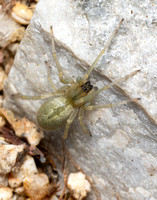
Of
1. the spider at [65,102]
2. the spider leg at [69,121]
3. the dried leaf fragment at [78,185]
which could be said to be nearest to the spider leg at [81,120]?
the spider at [65,102]

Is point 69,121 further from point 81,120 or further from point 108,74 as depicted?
point 108,74

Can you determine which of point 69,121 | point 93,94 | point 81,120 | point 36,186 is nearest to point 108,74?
point 93,94

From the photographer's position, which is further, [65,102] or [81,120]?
[65,102]

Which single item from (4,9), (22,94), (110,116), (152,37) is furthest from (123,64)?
(4,9)

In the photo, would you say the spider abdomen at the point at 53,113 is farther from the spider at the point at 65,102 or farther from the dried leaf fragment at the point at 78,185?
the dried leaf fragment at the point at 78,185

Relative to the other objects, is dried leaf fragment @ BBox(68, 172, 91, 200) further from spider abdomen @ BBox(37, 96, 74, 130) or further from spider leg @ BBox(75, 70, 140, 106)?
spider leg @ BBox(75, 70, 140, 106)

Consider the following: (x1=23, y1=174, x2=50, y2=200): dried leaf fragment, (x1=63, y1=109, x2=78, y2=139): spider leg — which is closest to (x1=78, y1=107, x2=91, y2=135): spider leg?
(x1=63, y1=109, x2=78, y2=139): spider leg
